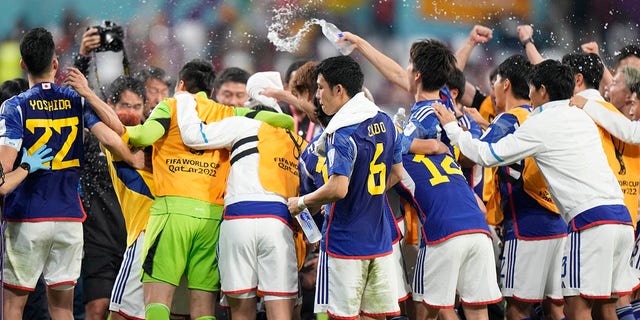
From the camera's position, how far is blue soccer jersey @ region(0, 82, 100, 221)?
7.09 meters

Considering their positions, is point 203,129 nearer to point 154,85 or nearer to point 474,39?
point 154,85

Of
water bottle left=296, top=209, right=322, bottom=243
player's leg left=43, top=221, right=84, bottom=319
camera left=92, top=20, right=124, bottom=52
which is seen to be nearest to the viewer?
water bottle left=296, top=209, right=322, bottom=243

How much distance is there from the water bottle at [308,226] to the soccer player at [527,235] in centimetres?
171

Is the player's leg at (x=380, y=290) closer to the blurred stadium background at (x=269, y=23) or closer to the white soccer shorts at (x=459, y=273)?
the white soccer shorts at (x=459, y=273)

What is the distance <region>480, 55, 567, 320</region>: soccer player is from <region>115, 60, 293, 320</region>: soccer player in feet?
6.25

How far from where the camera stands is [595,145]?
7.13 m

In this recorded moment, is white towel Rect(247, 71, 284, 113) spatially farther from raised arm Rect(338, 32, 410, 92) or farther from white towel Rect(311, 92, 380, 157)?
white towel Rect(311, 92, 380, 157)

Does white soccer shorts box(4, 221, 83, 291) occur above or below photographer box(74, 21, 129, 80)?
below

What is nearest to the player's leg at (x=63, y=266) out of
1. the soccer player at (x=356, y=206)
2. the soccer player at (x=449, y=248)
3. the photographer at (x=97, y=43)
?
the photographer at (x=97, y=43)

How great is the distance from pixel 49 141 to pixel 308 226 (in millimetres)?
2119

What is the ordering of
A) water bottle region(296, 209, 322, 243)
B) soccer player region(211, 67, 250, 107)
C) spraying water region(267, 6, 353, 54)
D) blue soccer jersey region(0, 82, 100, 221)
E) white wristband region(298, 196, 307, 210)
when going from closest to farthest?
white wristband region(298, 196, 307, 210) < water bottle region(296, 209, 322, 243) < blue soccer jersey region(0, 82, 100, 221) < soccer player region(211, 67, 250, 107) < spraying water region(267, 6, 353, 54)

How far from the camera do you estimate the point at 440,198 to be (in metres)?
7.16

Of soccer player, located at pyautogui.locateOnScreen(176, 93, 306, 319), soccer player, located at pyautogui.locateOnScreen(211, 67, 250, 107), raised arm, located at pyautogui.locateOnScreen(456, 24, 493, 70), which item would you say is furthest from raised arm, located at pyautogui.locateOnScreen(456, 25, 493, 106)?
soccer player, located at pyautogui.locateOnScreen(176, 93, 306, 319)

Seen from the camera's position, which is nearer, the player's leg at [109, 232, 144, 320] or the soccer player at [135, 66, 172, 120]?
the player's leg at [109, 232, 144, 320]
